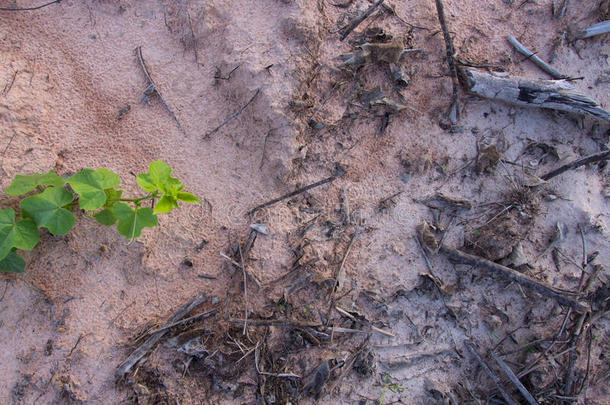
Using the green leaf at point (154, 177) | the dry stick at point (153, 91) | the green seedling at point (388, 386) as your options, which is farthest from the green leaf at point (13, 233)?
the green seedling at point (388, 386)

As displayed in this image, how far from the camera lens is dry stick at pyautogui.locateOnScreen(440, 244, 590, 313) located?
2650 mm

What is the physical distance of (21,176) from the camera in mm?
2104

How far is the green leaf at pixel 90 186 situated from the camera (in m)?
2.06

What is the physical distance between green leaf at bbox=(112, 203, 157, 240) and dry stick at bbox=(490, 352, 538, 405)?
252 cm

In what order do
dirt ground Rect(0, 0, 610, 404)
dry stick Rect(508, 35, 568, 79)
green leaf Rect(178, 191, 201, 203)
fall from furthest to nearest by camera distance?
dry stick Rect(508, 35, 568, 79)
dirt ground Rect(0, 0, 610, 404)
green leaf Rect(178, 191, 201, 203)

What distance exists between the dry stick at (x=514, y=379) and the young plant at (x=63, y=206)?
94.6 inches

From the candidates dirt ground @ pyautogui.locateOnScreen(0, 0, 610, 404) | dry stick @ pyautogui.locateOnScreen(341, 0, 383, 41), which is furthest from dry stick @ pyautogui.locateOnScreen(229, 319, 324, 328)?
dry stick @ pyautogui.locateOnScreen(341, 0, 383, 41)

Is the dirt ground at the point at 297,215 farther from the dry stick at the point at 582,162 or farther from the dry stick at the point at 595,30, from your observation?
the dry stick at the point at 595,30

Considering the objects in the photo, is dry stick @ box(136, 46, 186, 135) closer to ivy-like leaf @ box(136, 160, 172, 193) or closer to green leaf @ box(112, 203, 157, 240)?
ivy-like leaf @ box(136, 160, 172, 193)

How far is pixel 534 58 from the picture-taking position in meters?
3.05

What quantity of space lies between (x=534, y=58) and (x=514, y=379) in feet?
8.13

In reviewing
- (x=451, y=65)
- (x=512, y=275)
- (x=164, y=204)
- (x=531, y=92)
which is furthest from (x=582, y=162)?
(x=164, y=204)

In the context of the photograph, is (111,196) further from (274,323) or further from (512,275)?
(512,275)

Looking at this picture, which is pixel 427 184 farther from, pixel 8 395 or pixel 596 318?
pixel 8 395
